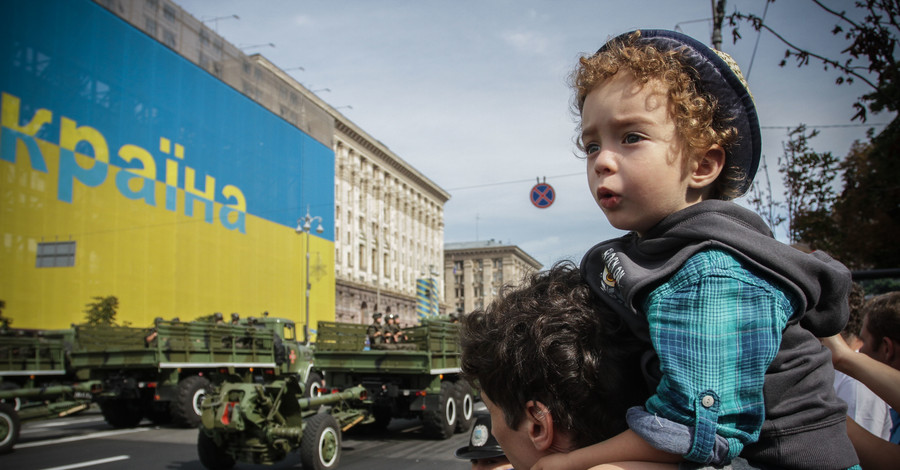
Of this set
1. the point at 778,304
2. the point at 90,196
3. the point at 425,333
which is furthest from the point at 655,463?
the point at 90,196

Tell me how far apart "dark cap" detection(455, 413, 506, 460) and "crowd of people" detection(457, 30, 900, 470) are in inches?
13.0

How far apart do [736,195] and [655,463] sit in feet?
→ 1.96

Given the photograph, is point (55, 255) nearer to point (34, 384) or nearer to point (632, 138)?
point (34, 384)

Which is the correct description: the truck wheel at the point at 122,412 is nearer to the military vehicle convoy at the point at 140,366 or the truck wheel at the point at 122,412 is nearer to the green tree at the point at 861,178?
the military vehicle convoy at the point at 140,366

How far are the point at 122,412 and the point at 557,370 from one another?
635 inches

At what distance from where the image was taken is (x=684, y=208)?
127 cm

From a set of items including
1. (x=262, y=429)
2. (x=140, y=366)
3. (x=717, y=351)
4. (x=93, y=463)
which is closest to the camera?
(x=717, y=351)

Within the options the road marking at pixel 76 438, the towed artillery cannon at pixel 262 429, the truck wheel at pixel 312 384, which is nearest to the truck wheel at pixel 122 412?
the road marking at pixel 76 438

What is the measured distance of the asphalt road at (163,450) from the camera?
9.50 meters

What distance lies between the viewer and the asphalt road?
9.50m

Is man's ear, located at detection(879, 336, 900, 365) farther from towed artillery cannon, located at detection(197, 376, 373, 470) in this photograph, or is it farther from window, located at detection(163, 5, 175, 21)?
window, located at detection(163, 5, 175, 21)

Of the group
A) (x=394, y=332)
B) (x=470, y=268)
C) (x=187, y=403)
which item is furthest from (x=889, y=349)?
(x=470, y=268)

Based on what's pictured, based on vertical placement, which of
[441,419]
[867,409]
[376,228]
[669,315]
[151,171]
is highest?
[376,228]

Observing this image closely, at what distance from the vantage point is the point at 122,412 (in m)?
15.0
